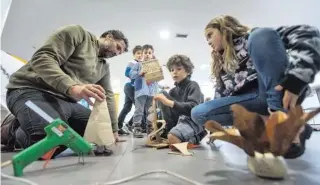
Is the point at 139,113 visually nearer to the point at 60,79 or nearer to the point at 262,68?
the point at 60,79

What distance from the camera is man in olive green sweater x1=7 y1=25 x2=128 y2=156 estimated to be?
1.91 ft

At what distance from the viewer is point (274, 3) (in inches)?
74.6

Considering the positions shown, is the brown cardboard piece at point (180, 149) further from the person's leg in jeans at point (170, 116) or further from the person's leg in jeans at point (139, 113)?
the person's leg in jeans at point (139, 113)

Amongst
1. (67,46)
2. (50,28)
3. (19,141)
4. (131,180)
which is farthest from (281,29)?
(50,28)

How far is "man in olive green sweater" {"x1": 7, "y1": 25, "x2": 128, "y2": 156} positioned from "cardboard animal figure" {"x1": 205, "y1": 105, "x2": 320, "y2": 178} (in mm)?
336

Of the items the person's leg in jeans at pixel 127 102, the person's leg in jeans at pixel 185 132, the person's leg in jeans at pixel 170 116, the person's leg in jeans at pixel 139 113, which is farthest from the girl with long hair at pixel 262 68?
the person's leg in jeans at pixel 127 102

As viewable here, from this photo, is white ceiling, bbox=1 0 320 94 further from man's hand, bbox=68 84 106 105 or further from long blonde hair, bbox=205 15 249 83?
man's hand, bbox=68 84 106 105

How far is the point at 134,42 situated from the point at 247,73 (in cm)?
229

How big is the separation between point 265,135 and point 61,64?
581 mm

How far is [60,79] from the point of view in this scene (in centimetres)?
57

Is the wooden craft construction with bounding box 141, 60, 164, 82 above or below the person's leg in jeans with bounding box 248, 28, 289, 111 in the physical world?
below

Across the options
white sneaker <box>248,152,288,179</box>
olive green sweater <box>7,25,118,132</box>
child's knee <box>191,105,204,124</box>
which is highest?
olive green sweater <box>7,25,118,132</box>

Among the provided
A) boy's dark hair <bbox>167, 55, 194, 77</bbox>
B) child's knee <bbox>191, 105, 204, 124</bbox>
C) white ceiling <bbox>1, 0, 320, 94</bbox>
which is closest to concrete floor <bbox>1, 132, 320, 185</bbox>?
child's knee <bbox>191, 105, 204, 124</bbox>

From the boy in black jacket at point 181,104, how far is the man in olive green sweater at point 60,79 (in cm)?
32
